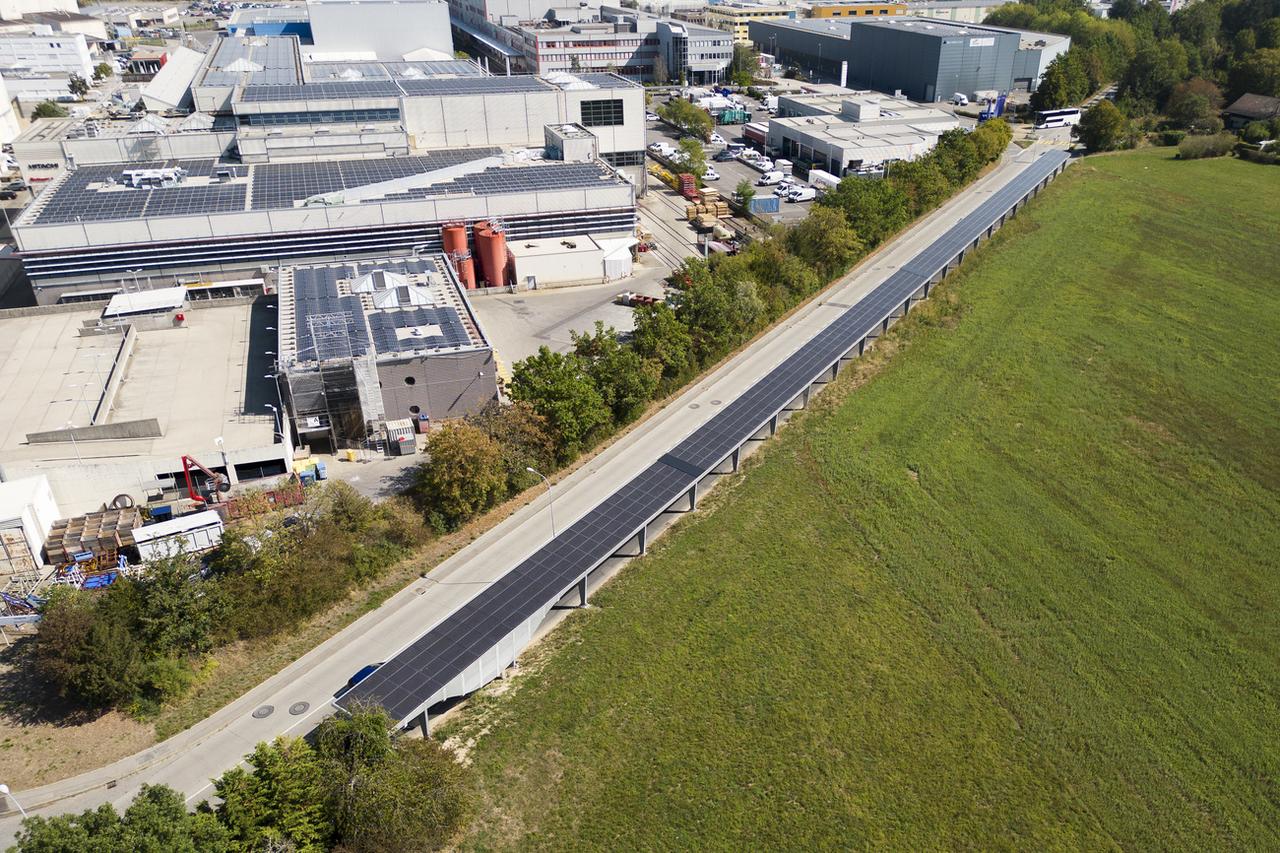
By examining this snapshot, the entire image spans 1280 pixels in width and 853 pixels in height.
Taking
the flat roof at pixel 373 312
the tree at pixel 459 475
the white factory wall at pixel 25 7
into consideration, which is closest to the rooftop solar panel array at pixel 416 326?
the flat roof at pixel 373 312

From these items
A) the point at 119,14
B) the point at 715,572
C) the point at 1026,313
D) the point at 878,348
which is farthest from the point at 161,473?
the point at 119,14

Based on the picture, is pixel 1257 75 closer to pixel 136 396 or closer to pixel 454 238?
pixel 454 238

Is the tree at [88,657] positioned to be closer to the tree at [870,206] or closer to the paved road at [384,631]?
the paved road at [384,631]

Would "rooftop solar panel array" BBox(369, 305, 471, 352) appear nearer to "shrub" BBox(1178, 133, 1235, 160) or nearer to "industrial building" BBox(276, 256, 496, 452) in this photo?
"industrial building" BBox(276, 256, 496, 452)

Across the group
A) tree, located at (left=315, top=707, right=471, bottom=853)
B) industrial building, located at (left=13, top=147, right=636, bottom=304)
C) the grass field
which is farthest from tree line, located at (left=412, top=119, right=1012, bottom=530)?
tree, located at (left=315, top=707, right=471, bottom=853)

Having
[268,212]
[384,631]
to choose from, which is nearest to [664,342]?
[384,631]

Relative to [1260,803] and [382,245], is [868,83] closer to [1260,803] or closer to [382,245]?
[382,245]
